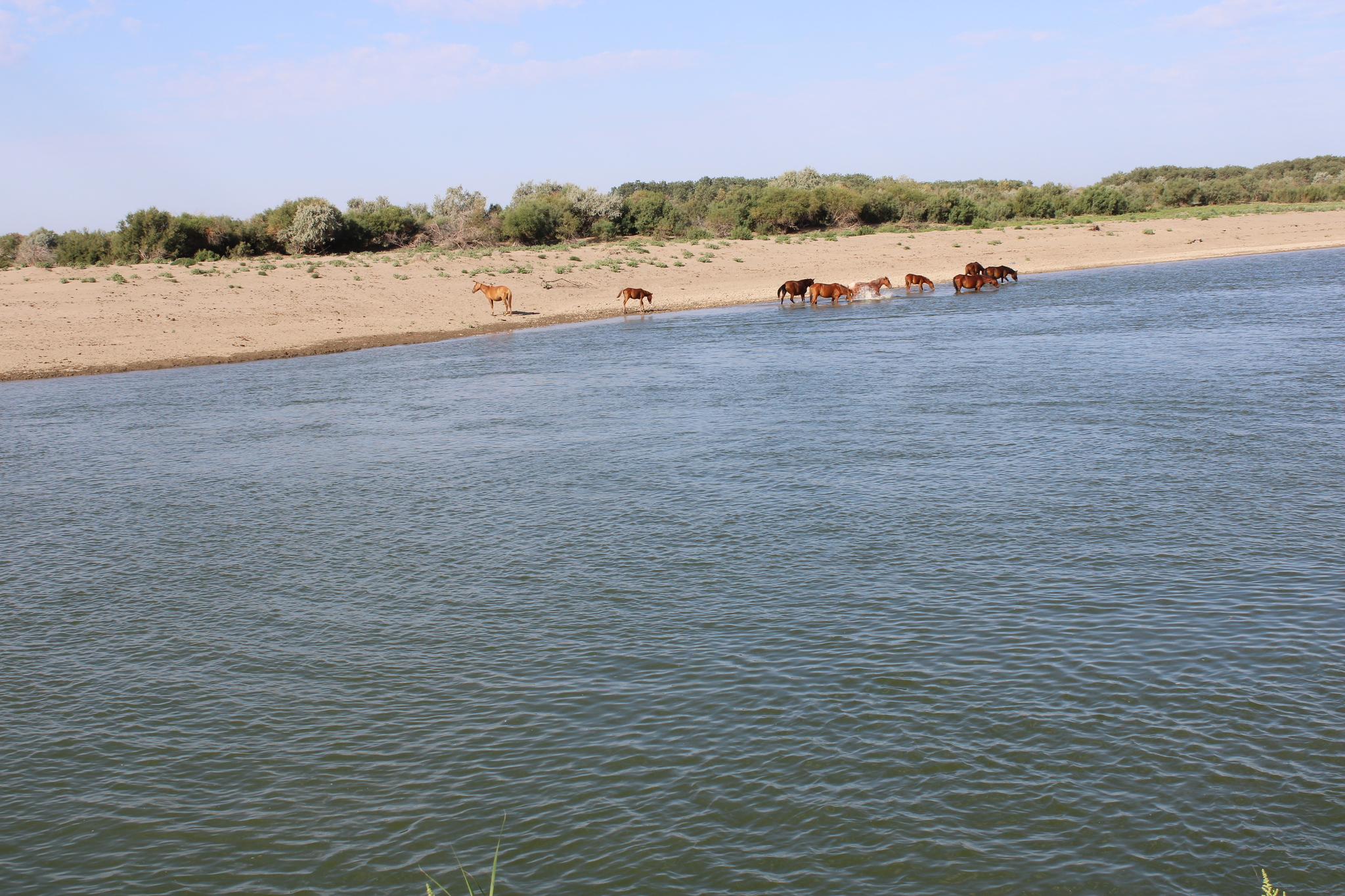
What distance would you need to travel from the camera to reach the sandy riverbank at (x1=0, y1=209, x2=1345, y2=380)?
25.4m

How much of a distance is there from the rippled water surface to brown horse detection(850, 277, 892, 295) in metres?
19.4

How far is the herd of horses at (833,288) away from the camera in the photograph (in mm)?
31570

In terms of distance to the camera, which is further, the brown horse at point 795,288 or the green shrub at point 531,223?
the green shrub at point 531,223

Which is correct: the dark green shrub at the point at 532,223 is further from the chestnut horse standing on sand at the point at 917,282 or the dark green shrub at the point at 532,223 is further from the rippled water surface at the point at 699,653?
the rippled water surface at the point at 699,653

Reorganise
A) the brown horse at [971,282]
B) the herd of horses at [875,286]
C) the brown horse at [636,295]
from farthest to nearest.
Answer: the brown horse at [971,282], the herd of horses at [875,286], the brown horse at [636,295]

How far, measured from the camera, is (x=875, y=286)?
110ft

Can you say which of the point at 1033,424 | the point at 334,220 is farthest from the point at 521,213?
the point at 1033,424

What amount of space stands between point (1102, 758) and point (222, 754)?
4824mm

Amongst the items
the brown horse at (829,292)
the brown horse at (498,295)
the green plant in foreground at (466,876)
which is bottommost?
the green plant in foreground at (466,876)

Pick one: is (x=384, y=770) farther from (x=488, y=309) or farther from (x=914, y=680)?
(x=488, y=309)

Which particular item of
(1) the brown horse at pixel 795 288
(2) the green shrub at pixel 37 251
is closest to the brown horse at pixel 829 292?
(1) the brown horse at pixel 795 288

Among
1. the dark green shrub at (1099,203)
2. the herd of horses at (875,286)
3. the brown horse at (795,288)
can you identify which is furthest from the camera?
the dark green shrub at (1099,203)

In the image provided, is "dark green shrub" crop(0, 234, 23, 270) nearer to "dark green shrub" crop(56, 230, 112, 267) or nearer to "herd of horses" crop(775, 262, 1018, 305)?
"dark green shrub" crop(56, 230, 112, 267)

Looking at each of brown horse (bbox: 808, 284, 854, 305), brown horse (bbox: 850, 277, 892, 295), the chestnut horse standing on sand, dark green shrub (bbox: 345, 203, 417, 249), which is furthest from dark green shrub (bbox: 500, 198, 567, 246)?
the chestnut horse standing on sand
